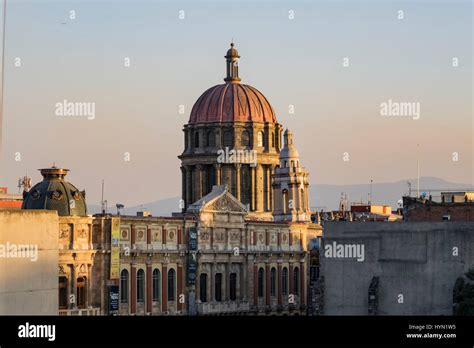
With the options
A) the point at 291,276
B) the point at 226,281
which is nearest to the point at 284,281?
the point at 291,276

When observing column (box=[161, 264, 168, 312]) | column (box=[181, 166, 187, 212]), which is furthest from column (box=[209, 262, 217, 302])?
column (box=[181, 166, 187, 212])

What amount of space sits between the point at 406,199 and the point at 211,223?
27.4 m

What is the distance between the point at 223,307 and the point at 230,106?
31285 mm

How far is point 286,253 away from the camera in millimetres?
123500

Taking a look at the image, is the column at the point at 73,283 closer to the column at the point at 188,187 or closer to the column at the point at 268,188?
the column at the point at 188,187

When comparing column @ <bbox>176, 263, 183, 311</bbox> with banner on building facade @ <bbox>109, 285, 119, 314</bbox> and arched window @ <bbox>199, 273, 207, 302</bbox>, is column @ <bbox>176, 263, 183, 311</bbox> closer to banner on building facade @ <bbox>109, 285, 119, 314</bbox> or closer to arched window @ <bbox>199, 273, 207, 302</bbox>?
arched window @ <bbox>199, 273, 207, 302</bbox>

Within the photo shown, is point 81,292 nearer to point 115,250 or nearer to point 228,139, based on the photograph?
point 115,250

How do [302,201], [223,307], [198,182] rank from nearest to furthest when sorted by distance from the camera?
[223,307] → [302,201] → [198,182]

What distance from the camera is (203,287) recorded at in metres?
112

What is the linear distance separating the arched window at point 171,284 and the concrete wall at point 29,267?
4994 centimetres

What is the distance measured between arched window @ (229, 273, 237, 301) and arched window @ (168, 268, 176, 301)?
967cm
